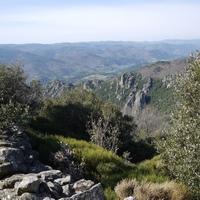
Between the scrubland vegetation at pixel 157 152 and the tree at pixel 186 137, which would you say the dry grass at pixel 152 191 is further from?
the tree at pixel 186 137

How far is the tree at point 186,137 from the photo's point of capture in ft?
31.6

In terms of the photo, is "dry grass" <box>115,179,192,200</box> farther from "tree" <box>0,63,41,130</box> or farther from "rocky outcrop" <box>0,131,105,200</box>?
"tree" <box>0,63,41,130</box>

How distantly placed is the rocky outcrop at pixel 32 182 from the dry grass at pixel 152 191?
35.2 inches

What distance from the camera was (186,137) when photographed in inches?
443

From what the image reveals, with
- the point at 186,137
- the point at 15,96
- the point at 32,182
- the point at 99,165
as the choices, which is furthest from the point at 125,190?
the point at 15,96

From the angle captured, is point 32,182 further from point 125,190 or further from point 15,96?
point 15,96

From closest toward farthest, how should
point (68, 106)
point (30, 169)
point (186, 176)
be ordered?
point (186, 176), point (30, 169), point (68, 106)

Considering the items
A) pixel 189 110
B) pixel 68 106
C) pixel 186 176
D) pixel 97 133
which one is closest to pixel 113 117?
pixel 68 106

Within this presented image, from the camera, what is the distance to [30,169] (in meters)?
10.5

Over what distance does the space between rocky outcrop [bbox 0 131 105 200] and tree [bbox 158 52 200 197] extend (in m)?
3.09

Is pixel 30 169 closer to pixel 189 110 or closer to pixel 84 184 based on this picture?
pixel 84 184

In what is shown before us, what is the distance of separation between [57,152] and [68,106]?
19.1 metres

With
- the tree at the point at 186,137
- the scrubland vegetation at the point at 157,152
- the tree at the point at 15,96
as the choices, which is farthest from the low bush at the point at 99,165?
the tree at the point at 15,96

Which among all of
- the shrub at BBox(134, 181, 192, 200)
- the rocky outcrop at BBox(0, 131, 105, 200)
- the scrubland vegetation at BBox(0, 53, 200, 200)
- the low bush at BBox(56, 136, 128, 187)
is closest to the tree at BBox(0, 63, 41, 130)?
the scrubland vegetation at BBox(0, 53, 200, 200)
